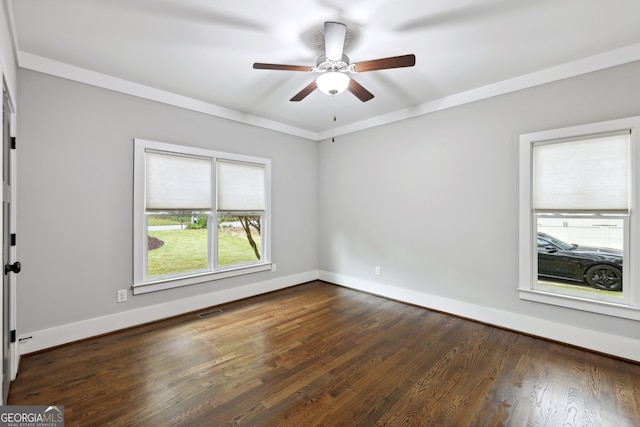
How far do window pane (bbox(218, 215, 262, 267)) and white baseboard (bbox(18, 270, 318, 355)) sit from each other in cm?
41

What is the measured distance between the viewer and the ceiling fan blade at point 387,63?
6.65 feet

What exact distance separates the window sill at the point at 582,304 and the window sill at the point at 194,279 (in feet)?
11.0

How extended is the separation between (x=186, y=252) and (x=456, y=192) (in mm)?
3503

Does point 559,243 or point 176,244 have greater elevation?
point 559,243

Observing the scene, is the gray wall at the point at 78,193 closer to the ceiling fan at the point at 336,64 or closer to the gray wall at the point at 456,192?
the ceiling fan at the point at 336,64

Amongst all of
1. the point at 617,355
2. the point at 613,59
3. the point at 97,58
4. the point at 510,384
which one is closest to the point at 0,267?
the point at 97,58

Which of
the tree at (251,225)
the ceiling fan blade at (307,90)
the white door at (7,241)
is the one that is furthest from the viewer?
the tree at (251,225)

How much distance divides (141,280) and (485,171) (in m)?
4.12

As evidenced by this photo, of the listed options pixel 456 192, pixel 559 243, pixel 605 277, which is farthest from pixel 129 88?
pixel 605 277

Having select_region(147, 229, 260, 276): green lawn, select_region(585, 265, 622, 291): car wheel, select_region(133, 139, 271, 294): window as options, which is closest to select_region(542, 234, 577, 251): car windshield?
select_region(585, 265, 622, 291): car wheel

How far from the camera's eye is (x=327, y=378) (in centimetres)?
221

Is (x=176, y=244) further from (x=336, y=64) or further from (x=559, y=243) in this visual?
(x=559, y=243)

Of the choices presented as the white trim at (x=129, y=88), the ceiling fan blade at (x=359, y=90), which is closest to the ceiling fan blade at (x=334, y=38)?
the ceiling fan blade at (x=359, y=90)

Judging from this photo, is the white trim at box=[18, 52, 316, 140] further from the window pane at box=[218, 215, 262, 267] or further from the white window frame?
the white window frame
